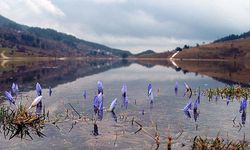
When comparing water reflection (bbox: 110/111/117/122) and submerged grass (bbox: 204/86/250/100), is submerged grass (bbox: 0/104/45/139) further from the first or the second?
submerged grass (bbox: 204/86/250/100)

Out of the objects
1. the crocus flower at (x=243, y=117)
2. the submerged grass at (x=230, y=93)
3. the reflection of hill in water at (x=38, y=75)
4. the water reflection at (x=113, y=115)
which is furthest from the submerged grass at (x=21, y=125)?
the reflection of hill in water at (x=38, y=75)

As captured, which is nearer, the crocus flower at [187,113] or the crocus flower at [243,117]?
the crocus flower at [243,117]

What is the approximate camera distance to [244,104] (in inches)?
1105

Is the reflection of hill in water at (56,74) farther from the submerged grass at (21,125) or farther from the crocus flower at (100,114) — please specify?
the submerged grass at (21,125)

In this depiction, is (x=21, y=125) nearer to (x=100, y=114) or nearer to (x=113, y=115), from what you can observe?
(x=100, y=114)

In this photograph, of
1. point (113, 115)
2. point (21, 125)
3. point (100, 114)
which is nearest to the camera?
point (21, 125)

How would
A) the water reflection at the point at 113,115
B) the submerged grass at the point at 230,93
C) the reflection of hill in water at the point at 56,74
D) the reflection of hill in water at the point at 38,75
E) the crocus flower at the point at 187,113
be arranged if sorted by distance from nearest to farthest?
the water reflection at the point at 113,115 → the crocus flower at the point at 187,113 → the submerged grass at the point at 230,93 → the reflection of hill in water at the point at 38,75 → the reflection of hill in water at the point at 56,74

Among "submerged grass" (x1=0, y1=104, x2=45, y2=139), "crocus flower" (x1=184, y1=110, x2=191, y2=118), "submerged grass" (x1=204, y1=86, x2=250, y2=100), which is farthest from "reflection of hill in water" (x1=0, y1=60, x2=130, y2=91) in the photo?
"submerged grass" (x1=0, y1=104, x2=45, y2=139)

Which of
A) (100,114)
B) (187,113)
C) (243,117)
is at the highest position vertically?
(100,114)

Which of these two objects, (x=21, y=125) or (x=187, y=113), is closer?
(x=21, y=125)


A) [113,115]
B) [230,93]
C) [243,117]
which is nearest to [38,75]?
[230,93]

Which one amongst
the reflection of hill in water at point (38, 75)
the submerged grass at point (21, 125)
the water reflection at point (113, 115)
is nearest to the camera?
the submerged grass at point (21, 125)

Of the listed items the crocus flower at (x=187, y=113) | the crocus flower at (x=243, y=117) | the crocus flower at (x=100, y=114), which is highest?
the crocus flower at (x=100, y=114)

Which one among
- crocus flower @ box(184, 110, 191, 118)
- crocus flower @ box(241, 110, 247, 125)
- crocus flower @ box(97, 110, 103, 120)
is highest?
crocus flower @ box(97, 110, 103, 120)
